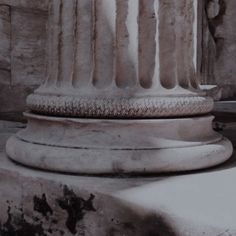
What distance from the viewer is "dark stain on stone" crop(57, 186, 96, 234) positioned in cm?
219

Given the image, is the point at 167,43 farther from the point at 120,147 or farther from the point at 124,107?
the point at 120,147

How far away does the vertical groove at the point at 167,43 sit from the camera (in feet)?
8.45

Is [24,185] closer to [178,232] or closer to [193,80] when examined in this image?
[178,232]

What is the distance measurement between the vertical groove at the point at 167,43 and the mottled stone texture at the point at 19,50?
3714mm

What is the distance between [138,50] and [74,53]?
378mm

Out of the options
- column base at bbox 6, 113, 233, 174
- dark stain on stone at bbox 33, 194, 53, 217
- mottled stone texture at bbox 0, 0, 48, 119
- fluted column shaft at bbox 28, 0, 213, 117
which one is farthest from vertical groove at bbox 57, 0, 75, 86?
mottled stone texture at bbox 0, 0, 48, 119

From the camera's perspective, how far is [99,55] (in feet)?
8.43

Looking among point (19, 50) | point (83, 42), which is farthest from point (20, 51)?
point (83, 42)

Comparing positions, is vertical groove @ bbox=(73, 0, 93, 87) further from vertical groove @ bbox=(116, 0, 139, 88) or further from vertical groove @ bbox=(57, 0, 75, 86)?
vertical groove @ bbox=(116, 0, 139, 88)

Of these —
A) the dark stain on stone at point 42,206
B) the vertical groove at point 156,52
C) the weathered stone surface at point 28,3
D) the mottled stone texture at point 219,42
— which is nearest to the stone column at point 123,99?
the vertical groove at point 156,52

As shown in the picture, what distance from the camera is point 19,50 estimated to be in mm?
6285

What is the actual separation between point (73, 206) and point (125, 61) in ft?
2.73

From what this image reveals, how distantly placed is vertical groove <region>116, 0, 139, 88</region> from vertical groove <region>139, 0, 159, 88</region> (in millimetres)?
31

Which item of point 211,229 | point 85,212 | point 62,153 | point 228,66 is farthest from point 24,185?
point 228,66
